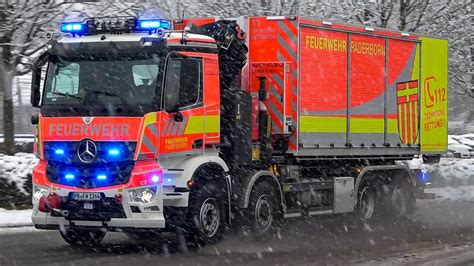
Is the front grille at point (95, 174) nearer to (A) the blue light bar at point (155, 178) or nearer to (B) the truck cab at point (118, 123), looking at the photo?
(B) the truck cab at point (118, 123)

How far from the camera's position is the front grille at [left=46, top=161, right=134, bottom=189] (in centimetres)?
1004

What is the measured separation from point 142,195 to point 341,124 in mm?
4979

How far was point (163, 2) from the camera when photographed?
24.5 m

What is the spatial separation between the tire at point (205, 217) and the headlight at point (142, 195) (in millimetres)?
701

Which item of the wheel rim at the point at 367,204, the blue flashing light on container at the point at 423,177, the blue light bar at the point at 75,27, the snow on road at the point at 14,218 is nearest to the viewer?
the blue light bar at the point at 75,27

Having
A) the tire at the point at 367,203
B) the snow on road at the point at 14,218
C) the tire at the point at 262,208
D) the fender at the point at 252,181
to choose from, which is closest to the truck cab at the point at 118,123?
the fender at the point at 252,181

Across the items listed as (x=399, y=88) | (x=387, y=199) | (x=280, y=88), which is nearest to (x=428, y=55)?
→ (x=399, y=88)

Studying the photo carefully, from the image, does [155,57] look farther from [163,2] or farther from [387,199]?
[163,2]

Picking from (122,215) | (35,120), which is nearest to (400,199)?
(122,215)

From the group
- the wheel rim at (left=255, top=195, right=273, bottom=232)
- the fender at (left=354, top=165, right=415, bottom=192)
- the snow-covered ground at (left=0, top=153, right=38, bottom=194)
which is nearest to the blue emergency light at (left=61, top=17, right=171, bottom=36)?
the wheel rim at (left=255, top=195, right=273, bottom=232)

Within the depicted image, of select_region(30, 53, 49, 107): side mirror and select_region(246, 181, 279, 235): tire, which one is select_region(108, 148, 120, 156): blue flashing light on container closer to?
select_region(30, 53, 49, 107): side mirror

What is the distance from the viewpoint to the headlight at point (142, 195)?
10.0 meters

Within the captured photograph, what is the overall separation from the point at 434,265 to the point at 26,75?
1228cm

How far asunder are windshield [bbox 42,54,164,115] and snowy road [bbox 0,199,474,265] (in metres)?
2.02
